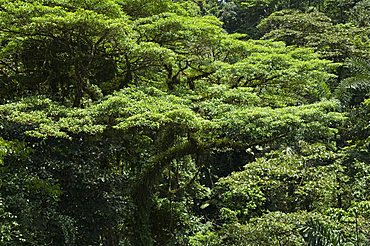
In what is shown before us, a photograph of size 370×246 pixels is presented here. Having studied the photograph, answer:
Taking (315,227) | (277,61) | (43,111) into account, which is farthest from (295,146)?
(43,111)

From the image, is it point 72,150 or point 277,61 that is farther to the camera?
point 277,61

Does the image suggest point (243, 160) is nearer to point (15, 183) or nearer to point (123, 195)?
point (123, 195)

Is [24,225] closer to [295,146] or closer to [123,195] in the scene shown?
[123,195]

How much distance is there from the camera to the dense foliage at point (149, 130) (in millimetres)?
6496

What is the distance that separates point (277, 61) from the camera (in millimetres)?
9250

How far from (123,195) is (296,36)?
12.0 m

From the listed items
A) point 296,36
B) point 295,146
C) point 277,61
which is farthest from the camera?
point 296,36

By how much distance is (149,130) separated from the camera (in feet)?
25.5

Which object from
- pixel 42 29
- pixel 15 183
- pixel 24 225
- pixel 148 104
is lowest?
pixel 24 225

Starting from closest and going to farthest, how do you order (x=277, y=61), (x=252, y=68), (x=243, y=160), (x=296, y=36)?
(x=252, y=68)
(x=277, y=61)
(x=243, y=160)
(x=296, y=36)

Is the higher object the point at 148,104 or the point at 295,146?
the point at 148,104

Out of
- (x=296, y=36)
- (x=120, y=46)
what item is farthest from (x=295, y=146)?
(x=296, y=36)

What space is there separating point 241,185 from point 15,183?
13.3 ft

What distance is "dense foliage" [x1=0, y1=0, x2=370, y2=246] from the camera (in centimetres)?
650
